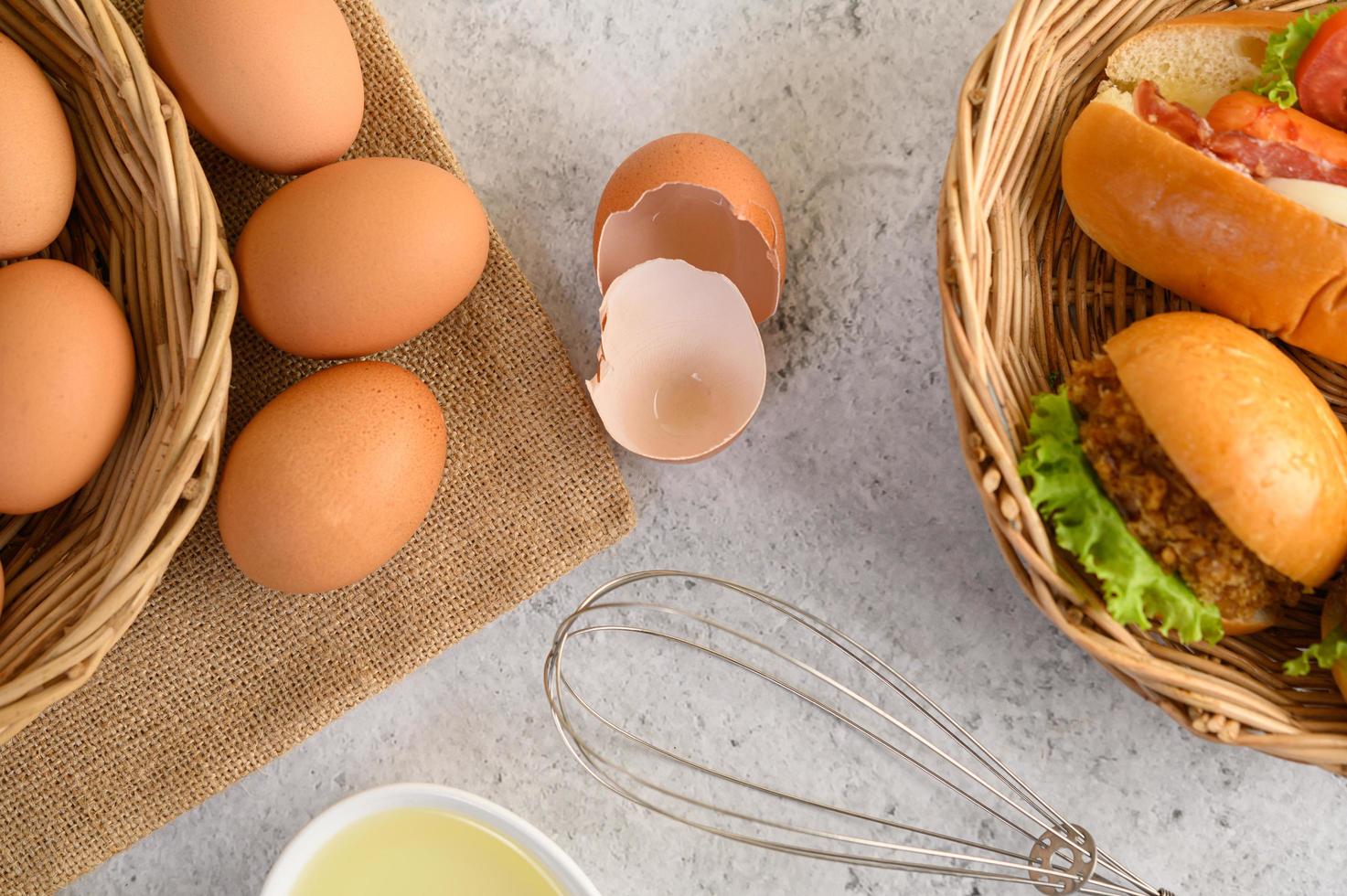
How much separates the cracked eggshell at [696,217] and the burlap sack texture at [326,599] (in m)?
0.09

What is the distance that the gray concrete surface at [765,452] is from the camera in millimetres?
772

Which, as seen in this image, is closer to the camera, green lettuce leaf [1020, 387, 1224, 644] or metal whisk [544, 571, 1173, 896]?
green lettuce leaf [1020, 387, 1224, 644]

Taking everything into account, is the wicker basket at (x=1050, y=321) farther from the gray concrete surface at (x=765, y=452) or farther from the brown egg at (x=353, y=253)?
the brown egg at (x=353, y=253)

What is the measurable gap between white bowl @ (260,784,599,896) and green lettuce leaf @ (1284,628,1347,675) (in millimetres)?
483

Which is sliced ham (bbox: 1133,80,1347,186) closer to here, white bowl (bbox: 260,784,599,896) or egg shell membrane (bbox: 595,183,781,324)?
egg shell membrane (bbox: 595,183,781,324)

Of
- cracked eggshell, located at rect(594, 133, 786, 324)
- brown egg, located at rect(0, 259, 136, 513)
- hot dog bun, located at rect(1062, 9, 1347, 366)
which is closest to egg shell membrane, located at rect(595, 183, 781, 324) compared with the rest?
cracked eggshell, located at rect(594, 133, 786, 324)

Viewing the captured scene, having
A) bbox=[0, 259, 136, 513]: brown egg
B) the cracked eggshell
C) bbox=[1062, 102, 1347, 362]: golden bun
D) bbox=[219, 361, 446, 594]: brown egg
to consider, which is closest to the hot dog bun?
bbox=[1062, 102, 1347, 362]: golden bun

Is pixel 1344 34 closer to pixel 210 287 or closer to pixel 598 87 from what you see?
pixel 598 87

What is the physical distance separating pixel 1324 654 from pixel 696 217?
1.62 ft

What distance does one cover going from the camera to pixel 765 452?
2.56 ft

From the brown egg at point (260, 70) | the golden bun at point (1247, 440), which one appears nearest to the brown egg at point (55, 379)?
the brown egg at point (260, 70)

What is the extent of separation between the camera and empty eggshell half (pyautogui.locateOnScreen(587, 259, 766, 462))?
2.29 feet

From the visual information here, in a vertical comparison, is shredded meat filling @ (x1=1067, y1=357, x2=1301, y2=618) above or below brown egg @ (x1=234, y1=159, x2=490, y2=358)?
below

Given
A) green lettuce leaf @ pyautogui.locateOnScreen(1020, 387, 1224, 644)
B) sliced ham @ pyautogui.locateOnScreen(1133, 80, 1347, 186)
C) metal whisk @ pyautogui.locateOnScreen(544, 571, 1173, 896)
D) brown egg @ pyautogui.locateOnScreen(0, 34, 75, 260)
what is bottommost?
metal whisk @ pyautogui.locateOnScreen(544, 571, 1173, 896)
